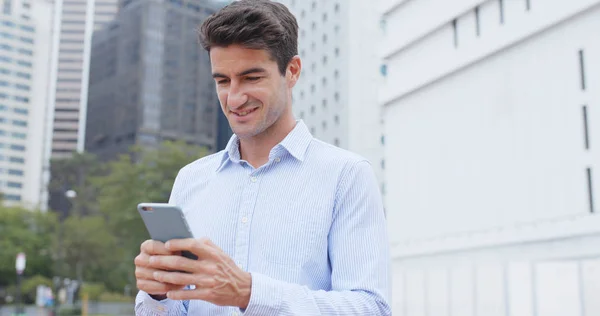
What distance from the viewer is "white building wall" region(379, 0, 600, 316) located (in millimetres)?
17234

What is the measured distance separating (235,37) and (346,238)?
0.52 metres

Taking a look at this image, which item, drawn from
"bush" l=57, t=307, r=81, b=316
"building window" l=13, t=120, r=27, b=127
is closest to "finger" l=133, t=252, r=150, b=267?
"bush" l=57, t=307, r=81, b=316

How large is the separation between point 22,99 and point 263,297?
84.6 metres

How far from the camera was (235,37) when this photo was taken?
1.57 metres

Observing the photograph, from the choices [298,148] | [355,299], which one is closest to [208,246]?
[355,299]

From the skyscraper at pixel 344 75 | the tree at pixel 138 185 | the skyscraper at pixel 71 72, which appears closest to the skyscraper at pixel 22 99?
the skyscraper at pixel 71 72

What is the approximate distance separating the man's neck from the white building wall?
45.1ft

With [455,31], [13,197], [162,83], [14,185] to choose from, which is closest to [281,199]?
[455,31]

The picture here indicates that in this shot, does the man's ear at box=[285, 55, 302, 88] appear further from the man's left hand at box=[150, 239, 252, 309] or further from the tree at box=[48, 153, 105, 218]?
the tree at box=[48, 153, 105, 218]

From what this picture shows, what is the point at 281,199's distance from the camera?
5.34 feet

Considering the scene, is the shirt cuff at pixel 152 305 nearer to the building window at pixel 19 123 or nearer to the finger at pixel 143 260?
the finger at pixel 143 260

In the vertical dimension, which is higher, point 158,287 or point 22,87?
point 22,87

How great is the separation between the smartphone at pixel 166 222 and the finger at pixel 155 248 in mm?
12

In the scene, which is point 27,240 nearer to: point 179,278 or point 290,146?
point 290,146
